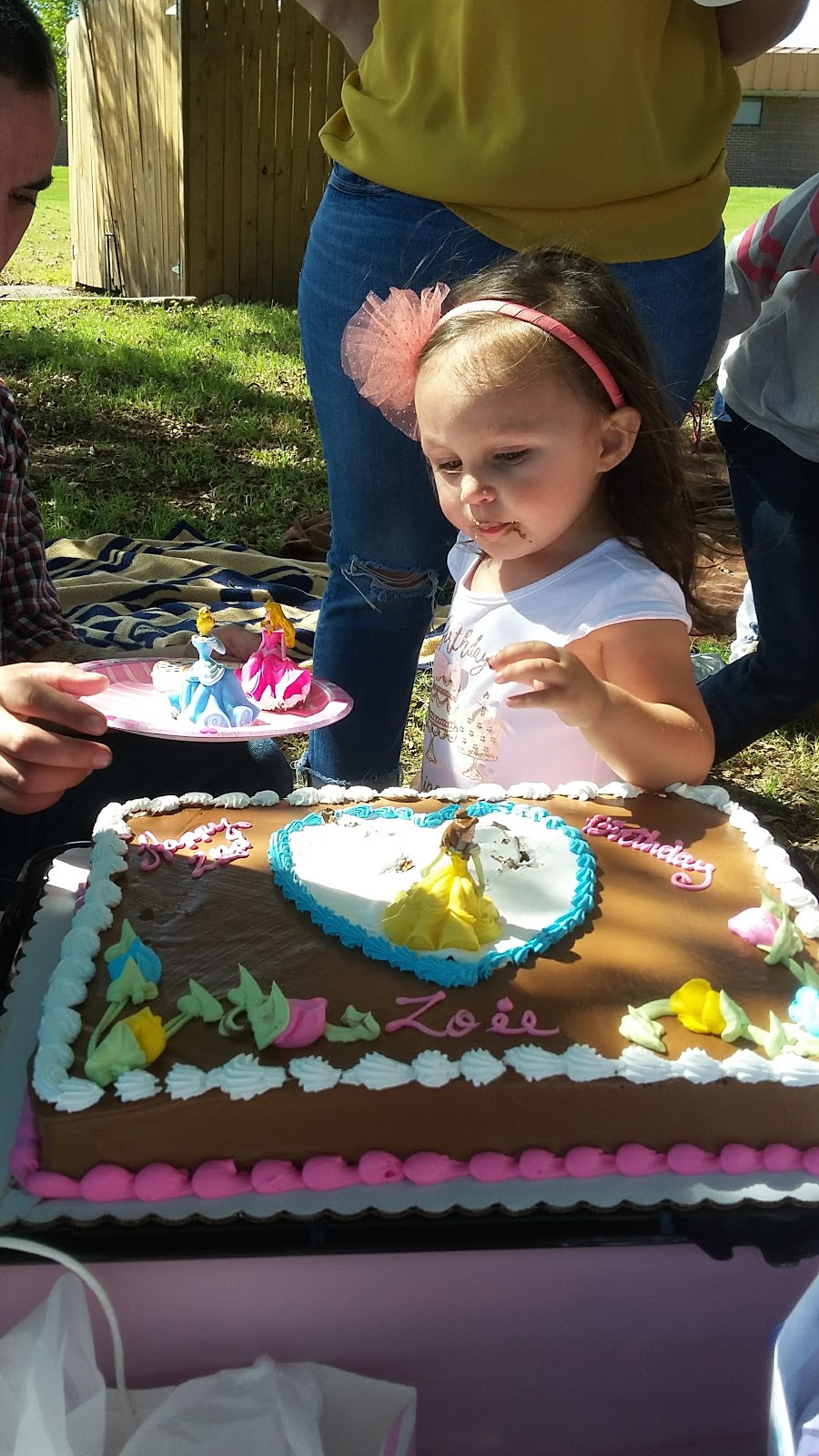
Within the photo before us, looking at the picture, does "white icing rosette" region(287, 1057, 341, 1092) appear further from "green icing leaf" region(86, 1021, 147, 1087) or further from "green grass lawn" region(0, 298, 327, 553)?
"green grass lawn" region(0, 298, 327, 553)

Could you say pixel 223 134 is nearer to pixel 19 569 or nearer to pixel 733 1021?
pixel 19 569

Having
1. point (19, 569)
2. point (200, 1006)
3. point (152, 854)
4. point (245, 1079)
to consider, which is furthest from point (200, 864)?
point (19, 569)

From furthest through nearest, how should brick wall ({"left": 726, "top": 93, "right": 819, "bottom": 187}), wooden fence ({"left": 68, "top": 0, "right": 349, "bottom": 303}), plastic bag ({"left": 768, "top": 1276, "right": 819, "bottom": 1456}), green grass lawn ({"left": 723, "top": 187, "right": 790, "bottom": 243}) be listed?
brick wall ({"left": 726, "top": 93, "right": 819, "bottom": 187})
green grass lawn ({"left": 723, "top": 187, "right": 790, "bottom": 243})
wooden fence ({"left": 68, "top": 0, "right": 349, "bottom": 303})
plastic bag ({"left": 768, "top": 1276, "right": 819, "bottom": 1456})

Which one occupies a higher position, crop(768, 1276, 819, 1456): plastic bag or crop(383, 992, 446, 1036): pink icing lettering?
crop(383, 992, 446, 1036): pink icing lettering

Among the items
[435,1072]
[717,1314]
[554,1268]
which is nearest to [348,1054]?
[435,1072]

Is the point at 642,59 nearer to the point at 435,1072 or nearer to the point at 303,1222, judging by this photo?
Result: the point at 435,1072

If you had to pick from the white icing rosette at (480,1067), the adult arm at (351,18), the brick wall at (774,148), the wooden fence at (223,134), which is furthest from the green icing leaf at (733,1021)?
the brick wall at (774,148)

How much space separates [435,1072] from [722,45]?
1756 millimetres

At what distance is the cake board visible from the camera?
1.08m

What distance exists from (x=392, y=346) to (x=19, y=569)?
0.87 meters

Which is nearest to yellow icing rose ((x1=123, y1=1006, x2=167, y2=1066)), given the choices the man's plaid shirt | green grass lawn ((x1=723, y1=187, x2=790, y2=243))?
the man's plaid shirt

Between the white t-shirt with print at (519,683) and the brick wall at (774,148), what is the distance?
2776cm

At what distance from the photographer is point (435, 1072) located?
112 cm

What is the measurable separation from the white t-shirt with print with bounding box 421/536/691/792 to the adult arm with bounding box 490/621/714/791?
0.04 meters
